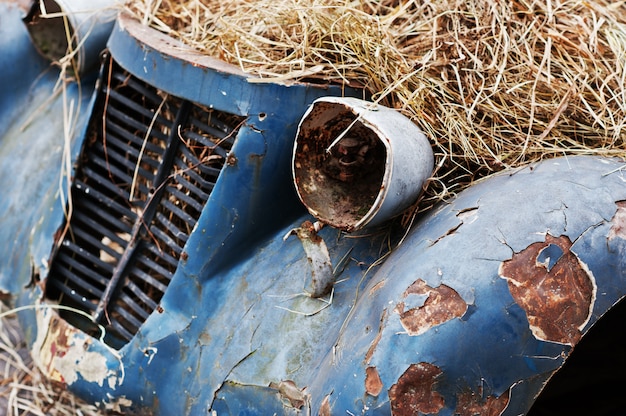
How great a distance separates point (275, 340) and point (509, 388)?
58cm

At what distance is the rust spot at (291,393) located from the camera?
1867 millimetres

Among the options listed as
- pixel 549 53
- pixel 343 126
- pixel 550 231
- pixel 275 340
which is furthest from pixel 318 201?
pixel 549 53

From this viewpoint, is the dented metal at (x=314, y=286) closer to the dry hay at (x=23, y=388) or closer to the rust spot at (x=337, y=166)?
the rust spot at (x=337, y=166)

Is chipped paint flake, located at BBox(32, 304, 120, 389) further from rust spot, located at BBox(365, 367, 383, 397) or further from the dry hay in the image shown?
rust spot, located at BBox(365, 367, 383, 397)

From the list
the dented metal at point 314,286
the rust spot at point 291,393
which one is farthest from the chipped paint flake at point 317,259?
the rust spot at point 291,393

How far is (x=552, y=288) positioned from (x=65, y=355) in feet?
4.42

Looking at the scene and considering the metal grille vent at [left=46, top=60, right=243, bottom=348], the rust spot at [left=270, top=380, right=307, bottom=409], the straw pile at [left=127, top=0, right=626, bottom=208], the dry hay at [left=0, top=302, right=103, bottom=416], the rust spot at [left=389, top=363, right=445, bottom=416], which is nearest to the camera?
the rust spot at [left=389, top=363, right=445, bottom=416]

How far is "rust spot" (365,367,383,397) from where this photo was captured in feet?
5.39

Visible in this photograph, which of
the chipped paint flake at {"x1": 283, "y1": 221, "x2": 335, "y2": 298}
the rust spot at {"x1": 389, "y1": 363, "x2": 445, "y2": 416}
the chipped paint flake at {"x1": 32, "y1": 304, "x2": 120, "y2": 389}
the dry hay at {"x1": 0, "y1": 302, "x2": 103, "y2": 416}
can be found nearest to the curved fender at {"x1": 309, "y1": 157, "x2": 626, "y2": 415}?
the rust spot at {"x1": 389, "y1": 363, "x2": 445, "y2": 416}

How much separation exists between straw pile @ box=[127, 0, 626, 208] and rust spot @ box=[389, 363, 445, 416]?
0.44m

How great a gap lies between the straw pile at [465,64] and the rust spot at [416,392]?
17.4 inches

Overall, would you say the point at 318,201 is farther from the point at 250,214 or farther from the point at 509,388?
the point at 509,388

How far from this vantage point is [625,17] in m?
2.52

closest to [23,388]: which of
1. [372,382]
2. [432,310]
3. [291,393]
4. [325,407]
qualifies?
[291,393]
